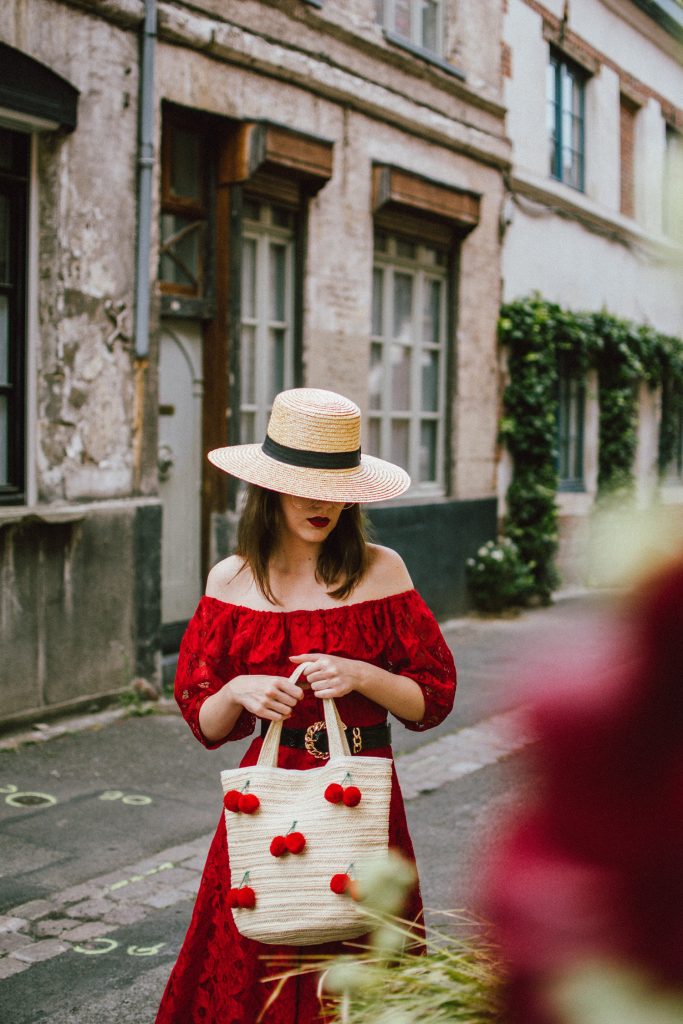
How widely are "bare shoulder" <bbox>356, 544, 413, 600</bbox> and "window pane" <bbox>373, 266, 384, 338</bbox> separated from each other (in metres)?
7.93

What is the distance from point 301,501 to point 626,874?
6.67 ft

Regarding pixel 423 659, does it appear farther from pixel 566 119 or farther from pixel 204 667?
pixel 566 119

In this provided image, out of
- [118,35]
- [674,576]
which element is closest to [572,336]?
[118,35]

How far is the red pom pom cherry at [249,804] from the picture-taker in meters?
2.33

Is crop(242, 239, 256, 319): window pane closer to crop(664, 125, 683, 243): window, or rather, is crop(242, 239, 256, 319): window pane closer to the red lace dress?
the red lace dress

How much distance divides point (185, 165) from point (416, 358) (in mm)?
3441

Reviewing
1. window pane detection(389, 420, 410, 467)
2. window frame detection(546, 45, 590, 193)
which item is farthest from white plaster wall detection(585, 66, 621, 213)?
window pane detection(389, 420, 410, 467)

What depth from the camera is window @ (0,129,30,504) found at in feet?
22.3

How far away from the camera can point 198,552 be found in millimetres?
8500

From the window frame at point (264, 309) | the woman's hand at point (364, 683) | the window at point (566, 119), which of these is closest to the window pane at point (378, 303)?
the window frame at point (264, 309)

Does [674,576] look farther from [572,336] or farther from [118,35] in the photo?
[572,336]

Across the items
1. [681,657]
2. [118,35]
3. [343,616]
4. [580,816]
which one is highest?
[118,35]

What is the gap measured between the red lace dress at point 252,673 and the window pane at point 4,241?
15.2 ft

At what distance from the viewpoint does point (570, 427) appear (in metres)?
14.1
